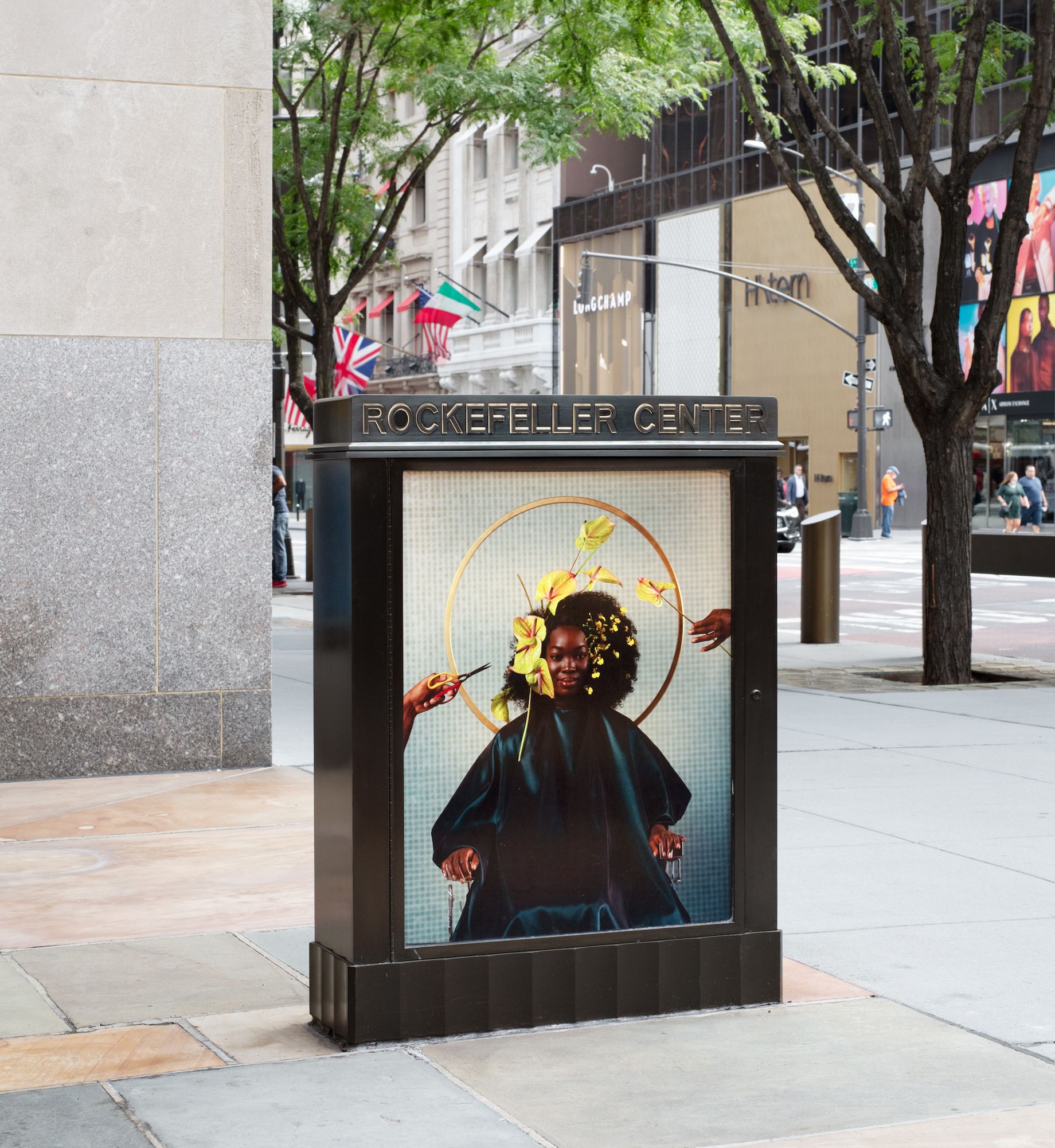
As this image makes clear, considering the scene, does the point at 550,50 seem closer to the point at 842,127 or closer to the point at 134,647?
the point at 134,647

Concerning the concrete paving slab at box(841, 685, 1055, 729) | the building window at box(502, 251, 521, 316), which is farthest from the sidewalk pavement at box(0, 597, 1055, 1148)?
the building window at box(502, 251, 521, 316)

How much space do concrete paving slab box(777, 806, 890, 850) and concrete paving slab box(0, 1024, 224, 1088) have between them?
3116 mm

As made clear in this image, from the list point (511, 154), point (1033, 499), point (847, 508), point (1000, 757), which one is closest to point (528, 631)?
point (1000, 757)

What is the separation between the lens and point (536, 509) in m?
4.47

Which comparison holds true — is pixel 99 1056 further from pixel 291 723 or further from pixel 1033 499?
pixel 1033 499

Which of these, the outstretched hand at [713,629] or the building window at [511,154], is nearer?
the outstretched hand at [713,629]

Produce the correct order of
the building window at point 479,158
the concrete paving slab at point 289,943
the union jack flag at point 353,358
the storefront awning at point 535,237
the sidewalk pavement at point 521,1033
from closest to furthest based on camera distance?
the sidewalk pavement at point 521,1033, the concrete paving slab at point 289,943, the union jack flag at point 353,358, the storefront awning at point 535,237, the building window at point 479,158

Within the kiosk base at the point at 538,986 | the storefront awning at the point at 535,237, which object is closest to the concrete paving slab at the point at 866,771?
the kiosk base at the point at 538,986

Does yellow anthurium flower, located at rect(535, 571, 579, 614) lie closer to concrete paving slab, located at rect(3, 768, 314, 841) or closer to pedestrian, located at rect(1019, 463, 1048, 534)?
concrete paving slab, located at rect(3, 768, 314, 841)

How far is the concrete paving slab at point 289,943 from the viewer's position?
5.23 m

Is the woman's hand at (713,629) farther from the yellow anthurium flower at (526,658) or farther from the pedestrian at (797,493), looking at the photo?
the pedestrian at (797,493)

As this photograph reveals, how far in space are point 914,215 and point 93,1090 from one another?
11.0 m

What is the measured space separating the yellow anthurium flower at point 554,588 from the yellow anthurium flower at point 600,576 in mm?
39

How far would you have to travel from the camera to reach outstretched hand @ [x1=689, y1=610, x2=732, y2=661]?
183 inches
